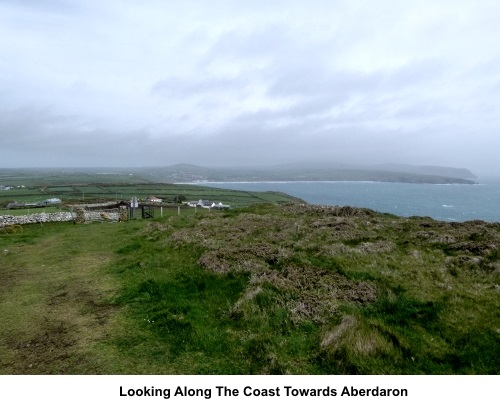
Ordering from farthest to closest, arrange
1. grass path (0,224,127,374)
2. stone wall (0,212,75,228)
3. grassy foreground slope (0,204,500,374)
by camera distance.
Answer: stone wall (0,212,75,228), grass path (0,224,127,374), grassy foreground slope (0,204,500,374)

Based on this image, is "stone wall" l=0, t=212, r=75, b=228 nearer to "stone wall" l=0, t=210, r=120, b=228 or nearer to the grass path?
"stone wall" l=0, t=210, r=120, b=228

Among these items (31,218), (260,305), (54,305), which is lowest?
(54,305)

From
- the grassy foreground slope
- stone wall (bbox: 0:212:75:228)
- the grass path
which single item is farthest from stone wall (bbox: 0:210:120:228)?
the grassy foreground slope

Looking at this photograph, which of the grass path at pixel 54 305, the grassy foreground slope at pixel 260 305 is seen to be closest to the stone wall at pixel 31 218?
the grass path at pixel 54 305

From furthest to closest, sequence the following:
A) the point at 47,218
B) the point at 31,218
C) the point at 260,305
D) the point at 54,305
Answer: the point at 47,218
the point at 31,218
the point at 54,305
the point at 260,305

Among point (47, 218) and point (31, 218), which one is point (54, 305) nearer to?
point (31, 218)

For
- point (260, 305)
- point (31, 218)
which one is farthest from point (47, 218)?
point (260, 305)

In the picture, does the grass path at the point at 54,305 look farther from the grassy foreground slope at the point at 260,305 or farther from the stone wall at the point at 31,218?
the stone wall at the point at 31,218

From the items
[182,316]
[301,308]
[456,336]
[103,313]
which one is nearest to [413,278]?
[456,336]
